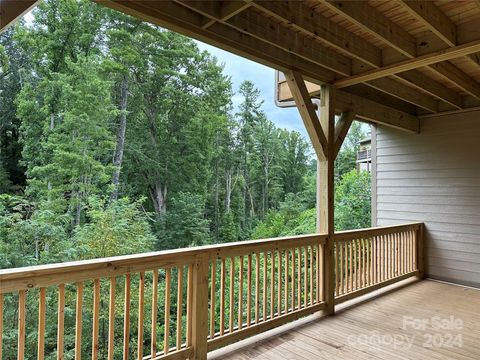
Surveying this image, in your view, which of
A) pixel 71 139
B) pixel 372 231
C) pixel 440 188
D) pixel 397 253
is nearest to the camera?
pixel 372 231

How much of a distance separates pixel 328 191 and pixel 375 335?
1.43m

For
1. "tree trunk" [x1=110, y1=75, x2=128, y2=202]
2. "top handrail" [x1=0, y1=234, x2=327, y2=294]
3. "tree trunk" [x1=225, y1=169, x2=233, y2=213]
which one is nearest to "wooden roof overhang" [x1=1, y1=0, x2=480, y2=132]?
"top handrail" [x1=0, y1=234, x2=327, y2=294]

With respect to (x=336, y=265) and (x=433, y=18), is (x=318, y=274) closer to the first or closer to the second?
(x=336, y=265)

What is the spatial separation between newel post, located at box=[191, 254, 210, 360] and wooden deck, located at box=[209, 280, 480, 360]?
0.61 ft

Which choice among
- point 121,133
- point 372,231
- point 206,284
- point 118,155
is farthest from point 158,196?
point 206,284

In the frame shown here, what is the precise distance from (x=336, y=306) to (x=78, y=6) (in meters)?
13.9

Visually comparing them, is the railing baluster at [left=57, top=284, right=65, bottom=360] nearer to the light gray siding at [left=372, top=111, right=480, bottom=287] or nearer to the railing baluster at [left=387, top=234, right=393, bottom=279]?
the railing baluster at [left=387, top=234, right=393, bottom=279]

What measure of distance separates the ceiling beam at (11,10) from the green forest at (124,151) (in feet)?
20.8

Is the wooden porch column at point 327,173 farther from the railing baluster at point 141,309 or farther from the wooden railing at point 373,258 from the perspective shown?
the railing baluster at point 141,309

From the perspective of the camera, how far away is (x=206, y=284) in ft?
8.06

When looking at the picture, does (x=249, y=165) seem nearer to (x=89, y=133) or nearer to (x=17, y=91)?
(x=89, y=133)

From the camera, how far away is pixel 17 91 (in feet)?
39.5

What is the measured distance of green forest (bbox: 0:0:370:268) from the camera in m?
9.16

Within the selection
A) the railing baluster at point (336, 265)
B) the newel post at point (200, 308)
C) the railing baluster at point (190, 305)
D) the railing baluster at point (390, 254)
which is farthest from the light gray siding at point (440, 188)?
the railing baluster at point (190, 305)
